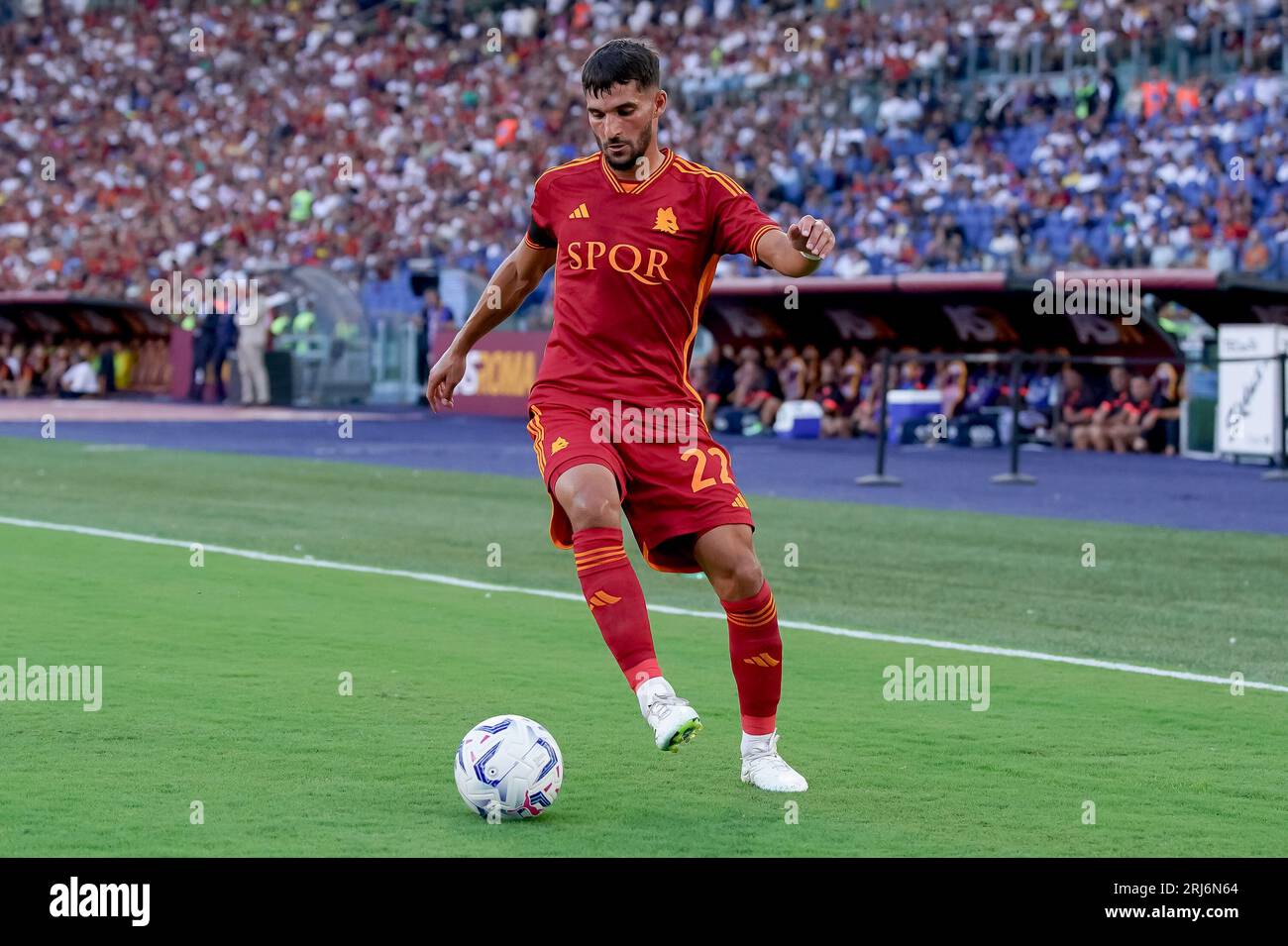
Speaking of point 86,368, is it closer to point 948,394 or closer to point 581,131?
point 581,131

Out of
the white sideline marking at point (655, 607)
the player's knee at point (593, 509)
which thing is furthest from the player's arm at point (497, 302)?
the white sideline marking at point (655, 607)

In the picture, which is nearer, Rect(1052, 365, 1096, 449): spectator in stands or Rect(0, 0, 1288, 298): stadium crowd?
Rect(1052, 365, 1096, 449): spectator in stands

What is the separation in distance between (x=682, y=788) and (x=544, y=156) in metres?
33.1

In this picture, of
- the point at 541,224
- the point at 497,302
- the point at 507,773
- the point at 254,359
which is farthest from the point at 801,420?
the point at 507,773

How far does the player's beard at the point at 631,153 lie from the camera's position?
6.19 m

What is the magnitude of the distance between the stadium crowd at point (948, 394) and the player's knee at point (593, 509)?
15.6 metres

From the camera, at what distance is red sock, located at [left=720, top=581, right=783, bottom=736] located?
6113 millimetres

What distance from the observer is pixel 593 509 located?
19.6 feet

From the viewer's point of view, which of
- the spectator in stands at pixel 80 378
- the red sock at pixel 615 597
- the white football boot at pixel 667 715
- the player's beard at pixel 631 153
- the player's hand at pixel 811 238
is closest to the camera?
the white football boot at pixel 667 715

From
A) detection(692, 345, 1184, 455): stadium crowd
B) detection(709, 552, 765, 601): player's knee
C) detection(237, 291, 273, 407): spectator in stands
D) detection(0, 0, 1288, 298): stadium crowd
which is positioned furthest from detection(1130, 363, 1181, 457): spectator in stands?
detection(709, 552, 765, 601): player's knee

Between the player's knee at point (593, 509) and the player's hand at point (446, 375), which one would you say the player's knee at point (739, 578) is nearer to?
the player's knee at point (593, 509)

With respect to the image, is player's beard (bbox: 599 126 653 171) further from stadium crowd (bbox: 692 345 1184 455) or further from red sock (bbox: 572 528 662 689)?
stadium crowd (bbox: 692 345 1184 455)
